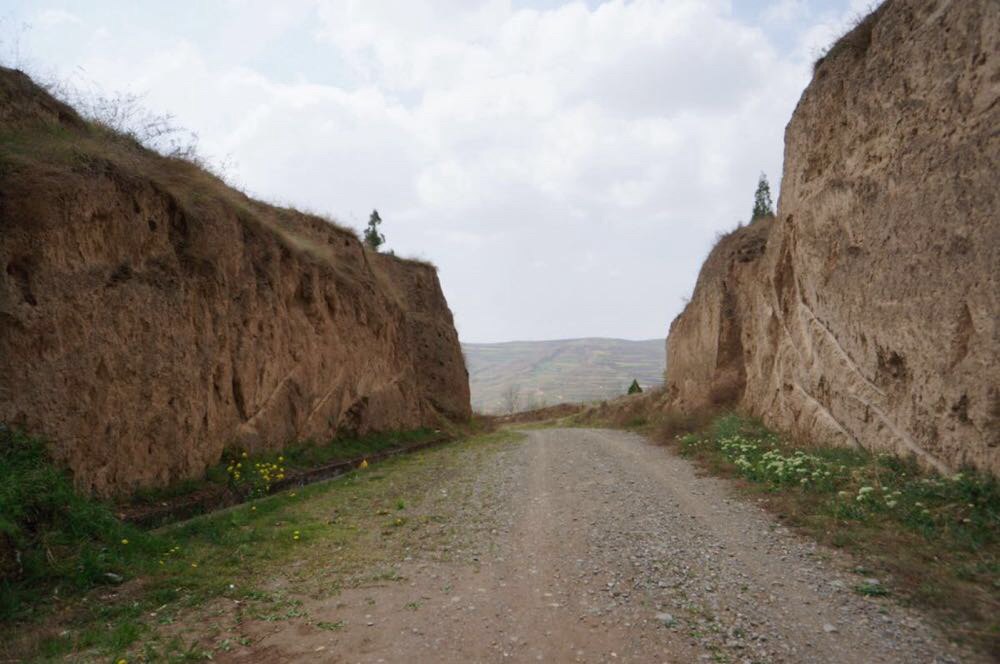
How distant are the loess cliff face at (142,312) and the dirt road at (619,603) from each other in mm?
4667

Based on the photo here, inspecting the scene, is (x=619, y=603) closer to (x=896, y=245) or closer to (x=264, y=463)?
(x=896, y=245)

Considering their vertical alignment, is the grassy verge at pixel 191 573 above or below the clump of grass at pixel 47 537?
below

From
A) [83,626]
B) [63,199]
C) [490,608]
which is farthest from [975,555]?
[63,199]

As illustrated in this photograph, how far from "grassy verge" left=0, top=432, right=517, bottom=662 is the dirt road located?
451 mm

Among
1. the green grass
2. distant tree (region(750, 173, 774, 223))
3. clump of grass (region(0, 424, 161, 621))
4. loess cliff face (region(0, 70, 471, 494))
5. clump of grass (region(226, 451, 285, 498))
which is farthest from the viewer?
distant tree (region(750, 173, 774, 223))

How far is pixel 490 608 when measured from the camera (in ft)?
16.2

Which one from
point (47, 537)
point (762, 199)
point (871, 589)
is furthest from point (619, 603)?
point (762, 199)

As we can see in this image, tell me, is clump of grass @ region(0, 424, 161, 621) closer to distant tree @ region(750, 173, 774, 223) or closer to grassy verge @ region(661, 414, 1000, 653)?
grassy verge @ region(661, 414, 1000, 653)

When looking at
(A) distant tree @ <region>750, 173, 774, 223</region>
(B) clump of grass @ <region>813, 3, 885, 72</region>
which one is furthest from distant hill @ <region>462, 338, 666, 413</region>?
(B) clump of grass @ <region>813, 3, 885, 72</region>

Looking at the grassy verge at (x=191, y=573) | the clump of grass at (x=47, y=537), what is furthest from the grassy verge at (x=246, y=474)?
the clump of grass at (x=47, y=537)

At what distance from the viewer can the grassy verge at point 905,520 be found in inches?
181

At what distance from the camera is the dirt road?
4105 mm

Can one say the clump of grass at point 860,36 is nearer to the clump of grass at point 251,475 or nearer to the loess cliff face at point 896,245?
the loess cliff face at point 896,245

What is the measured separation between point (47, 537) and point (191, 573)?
4.63ft
